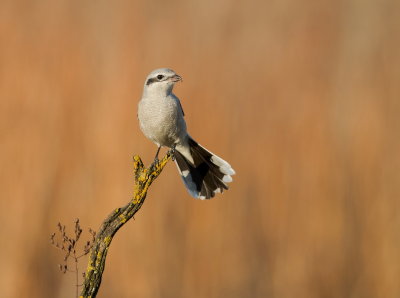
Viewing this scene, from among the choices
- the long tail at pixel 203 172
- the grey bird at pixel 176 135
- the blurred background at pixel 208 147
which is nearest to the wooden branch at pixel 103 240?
the grey bird at pixel 176 135

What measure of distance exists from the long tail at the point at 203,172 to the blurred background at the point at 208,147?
741 mm

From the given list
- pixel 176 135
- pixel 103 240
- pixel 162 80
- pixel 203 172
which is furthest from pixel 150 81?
pixel 103 240

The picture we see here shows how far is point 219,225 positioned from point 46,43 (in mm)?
1849

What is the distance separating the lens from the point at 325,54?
194 inches

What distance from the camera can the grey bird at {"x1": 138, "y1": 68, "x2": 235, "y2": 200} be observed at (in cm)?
327

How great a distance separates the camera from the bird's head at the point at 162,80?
3242 mm

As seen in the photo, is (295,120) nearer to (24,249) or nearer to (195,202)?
(195,202)

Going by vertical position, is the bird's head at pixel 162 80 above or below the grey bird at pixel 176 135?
above

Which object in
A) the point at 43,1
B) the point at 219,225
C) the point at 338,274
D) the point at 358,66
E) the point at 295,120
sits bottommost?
the point at 338,274

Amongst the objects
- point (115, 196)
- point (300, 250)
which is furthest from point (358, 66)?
point (115, 196)

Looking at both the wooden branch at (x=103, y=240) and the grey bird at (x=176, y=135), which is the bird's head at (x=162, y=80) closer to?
the grey bird at (x=176, y=135)

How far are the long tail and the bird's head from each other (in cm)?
45

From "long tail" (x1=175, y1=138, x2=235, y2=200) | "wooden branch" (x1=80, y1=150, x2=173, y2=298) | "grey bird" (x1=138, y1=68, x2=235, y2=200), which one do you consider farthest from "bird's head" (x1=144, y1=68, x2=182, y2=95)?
"wooden branch" (x1=80, y1=150, x2=173, y2=298)

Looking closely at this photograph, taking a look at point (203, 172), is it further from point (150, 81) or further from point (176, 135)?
point (150, 81)
